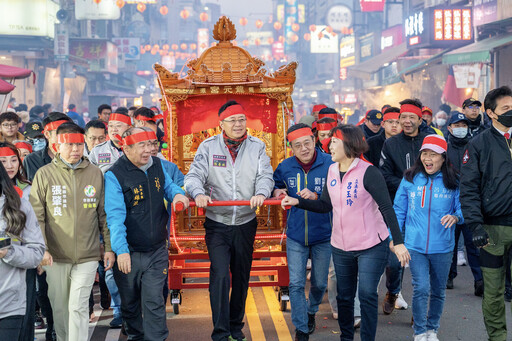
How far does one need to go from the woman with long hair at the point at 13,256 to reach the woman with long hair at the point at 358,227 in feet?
7.93

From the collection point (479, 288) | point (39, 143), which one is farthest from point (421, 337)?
point (39, 143)

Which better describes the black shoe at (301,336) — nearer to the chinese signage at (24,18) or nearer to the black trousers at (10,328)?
the black trousers at (10,328)

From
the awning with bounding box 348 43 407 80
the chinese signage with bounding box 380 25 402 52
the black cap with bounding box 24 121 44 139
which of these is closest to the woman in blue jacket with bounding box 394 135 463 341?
the black cap with bounding box 24 121 44 139

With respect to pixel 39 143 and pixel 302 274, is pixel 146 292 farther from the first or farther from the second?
pixel 39 143

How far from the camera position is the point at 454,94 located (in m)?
25.9

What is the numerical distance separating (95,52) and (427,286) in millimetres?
44069

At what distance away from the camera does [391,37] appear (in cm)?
4588

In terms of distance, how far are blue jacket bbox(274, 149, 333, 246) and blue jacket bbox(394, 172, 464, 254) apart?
854 mm

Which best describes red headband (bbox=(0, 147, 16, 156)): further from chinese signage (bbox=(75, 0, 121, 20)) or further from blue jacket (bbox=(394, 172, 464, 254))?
chinese signage (bbox=(75, 0, 121, 20))

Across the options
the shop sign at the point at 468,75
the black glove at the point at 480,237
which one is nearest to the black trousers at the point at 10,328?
the black glove at the point at 480,237

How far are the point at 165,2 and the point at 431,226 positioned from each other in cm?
12802

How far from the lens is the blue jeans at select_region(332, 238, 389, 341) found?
18.4 feet

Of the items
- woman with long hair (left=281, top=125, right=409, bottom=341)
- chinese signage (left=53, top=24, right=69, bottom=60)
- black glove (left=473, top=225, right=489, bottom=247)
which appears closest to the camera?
black glove (left=473, top=225, right=489, bottom=247)

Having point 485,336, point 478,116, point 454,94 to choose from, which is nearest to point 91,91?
point 454,94
